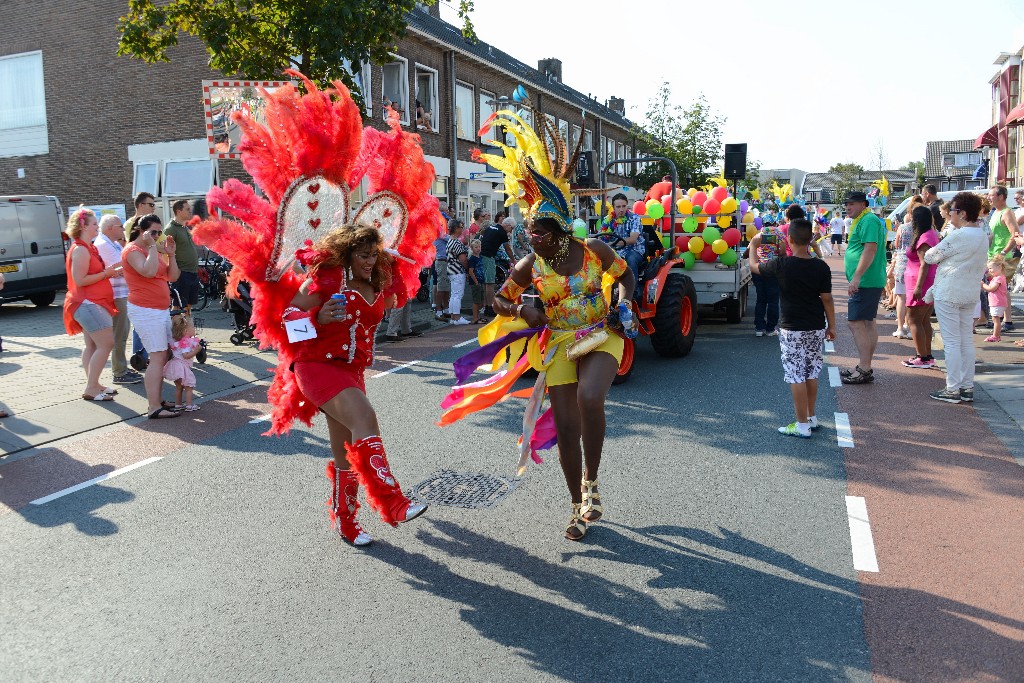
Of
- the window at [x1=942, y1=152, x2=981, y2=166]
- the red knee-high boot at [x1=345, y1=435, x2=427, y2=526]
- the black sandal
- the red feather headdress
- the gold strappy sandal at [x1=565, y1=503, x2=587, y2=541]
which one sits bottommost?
the gold strappy sandal at [x1=565, y1=503, x2=587, y2=541]

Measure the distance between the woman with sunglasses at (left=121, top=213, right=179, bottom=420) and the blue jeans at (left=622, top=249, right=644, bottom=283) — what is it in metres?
4.74

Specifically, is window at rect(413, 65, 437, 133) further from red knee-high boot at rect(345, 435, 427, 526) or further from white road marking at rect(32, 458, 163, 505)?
red knee-high boot at rect(345, 435, 427, 526)

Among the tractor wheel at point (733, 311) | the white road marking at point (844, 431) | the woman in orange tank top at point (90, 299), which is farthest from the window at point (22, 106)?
the white road marking at point (844, 431)

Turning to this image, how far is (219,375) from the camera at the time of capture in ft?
30.6

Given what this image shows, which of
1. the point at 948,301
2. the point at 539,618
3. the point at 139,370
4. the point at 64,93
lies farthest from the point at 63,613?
the point at 64,93

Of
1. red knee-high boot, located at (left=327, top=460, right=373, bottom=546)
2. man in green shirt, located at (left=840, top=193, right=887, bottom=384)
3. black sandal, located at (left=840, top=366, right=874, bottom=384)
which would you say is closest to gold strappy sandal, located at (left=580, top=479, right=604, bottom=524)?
red knee-high boot, located at (left=327, top=460, right=373, bottom=546)

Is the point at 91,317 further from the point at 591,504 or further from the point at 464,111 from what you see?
the point at 464,111

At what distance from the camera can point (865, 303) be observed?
804 cm

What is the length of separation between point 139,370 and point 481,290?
7238mm

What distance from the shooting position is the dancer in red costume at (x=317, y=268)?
419cm

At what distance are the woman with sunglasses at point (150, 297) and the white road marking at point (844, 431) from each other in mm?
5776

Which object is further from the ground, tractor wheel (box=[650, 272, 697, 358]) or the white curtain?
the white curtain

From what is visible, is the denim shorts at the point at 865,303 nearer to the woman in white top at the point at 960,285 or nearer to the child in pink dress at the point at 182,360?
the woman in white top at the point at 960,285

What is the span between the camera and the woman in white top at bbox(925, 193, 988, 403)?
7293mm
